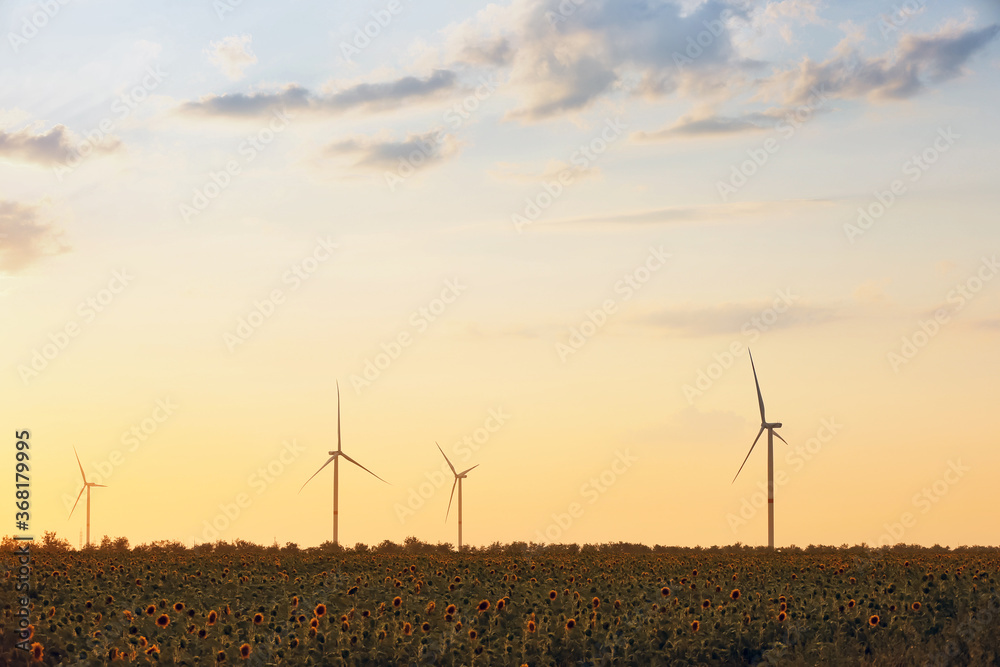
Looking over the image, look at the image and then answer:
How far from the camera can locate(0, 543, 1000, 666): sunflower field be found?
22.1 m

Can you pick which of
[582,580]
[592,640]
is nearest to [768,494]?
[582,580]

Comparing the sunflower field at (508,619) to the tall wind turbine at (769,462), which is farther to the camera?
the tall wind turbine at (769,462)

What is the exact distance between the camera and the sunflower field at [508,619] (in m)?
22.1

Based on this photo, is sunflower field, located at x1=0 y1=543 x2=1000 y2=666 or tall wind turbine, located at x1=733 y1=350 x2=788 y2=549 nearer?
sunflower field, located at x1=0 y1=543 x2=1000 y2=666

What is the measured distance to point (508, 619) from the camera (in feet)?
82.0

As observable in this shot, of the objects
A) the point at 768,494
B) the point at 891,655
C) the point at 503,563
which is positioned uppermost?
the point at 768,494

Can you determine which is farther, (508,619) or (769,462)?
(769,462)

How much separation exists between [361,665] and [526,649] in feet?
11.4

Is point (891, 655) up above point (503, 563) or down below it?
below

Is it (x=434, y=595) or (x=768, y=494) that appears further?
(x=768, y=494)

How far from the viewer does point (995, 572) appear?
33000 millimetres

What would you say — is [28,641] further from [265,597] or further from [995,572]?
[995,572]

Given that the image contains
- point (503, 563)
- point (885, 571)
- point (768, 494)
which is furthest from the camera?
point (768, 494)

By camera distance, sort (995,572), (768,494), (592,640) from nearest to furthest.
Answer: (592,640) → (995,572) → (768,494)
